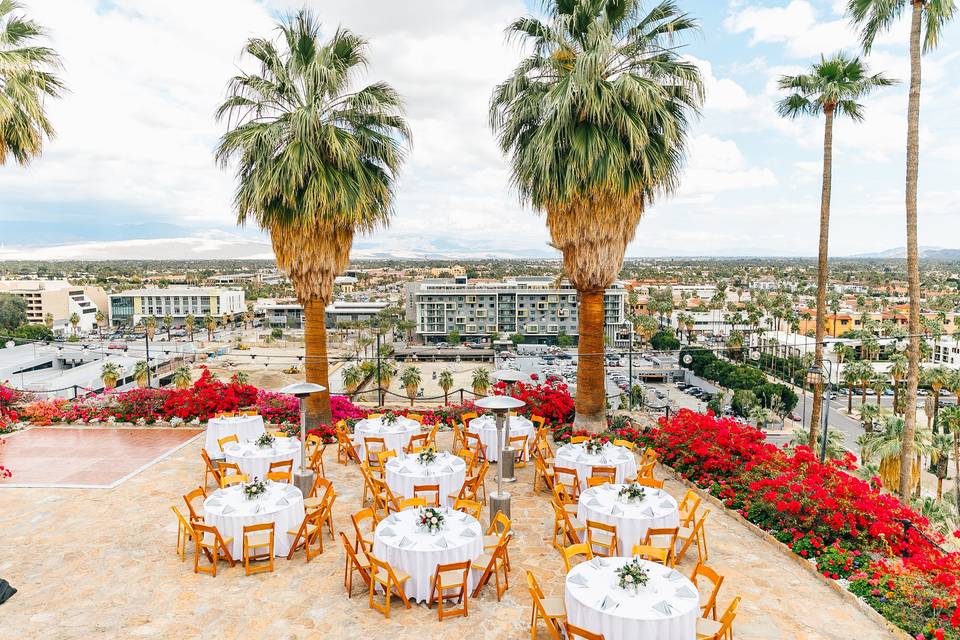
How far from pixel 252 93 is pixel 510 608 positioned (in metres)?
11.6

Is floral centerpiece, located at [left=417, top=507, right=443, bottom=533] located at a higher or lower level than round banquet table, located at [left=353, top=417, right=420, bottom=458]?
higher

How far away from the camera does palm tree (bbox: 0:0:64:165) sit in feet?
30.6

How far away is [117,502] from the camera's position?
30.7ft

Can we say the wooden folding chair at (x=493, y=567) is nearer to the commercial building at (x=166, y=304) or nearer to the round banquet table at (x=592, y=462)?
the round banquet table at (x=592, y=462)

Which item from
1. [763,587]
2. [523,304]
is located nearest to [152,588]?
[763,587]

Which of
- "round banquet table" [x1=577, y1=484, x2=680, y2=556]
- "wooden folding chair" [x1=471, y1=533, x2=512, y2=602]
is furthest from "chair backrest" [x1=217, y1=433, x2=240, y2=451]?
"round banquet table" [x1=577, y1=484, x2=680, y2=556]

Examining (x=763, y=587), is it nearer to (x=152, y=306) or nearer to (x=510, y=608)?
(x=510, y=608)

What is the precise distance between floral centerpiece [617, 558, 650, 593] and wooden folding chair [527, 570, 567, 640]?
70cm

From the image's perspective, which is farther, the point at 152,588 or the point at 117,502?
the point at 117,502

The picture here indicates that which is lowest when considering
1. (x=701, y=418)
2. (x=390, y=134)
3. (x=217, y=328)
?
(x=217, y=328)

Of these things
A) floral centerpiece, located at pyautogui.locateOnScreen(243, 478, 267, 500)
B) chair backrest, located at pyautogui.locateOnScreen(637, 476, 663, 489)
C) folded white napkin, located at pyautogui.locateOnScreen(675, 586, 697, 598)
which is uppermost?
floral centerpiece, located at pyautogui.locateOnScreen(243, 478, 267, 500)

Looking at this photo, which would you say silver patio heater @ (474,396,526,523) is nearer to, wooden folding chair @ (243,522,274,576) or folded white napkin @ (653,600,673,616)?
wooden folding chair @ (243,522,274,576)

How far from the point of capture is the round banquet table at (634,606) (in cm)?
463

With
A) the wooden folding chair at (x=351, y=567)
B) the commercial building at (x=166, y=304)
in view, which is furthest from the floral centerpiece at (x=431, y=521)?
the commercial building at (x=166, y=304)
